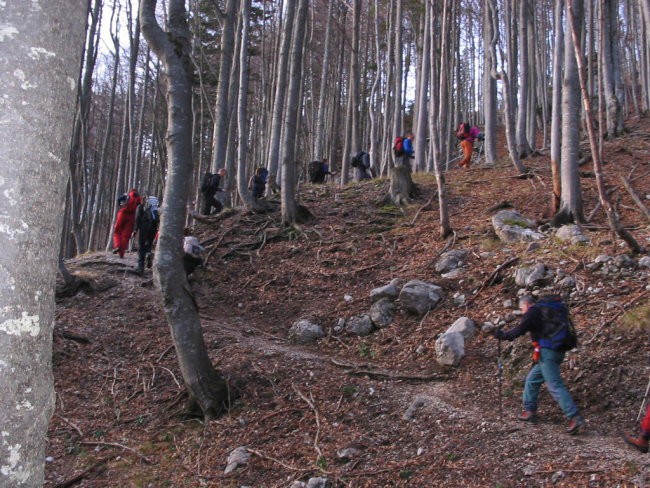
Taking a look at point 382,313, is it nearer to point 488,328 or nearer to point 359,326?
point 359,326

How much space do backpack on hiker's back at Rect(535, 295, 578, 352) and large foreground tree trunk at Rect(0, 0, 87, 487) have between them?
461 centimetres

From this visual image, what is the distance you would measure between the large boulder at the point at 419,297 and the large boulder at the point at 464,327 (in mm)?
760

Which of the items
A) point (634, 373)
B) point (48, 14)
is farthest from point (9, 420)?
point (634, 373)

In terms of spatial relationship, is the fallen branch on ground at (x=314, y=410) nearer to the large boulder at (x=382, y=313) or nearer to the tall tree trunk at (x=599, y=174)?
the large boulder at (x=382, y=313)

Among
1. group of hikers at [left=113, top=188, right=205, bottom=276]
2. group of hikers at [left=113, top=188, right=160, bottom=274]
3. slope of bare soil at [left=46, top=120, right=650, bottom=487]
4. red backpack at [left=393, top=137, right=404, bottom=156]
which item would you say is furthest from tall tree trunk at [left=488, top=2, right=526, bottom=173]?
group of hikers at [left=113, top=188, right=160, bottom=274]

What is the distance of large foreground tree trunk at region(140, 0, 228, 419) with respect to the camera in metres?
6.15

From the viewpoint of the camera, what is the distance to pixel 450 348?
21.6 feet

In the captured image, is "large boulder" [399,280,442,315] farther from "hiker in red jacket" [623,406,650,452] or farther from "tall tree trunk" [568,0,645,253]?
"hiker in red jacket" [623,406,650,452]

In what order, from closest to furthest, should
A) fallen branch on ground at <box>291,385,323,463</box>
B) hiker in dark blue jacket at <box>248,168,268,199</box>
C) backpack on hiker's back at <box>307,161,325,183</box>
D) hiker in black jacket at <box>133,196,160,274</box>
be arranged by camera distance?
1. fallen branch on ground at <box>291,385,323,463</box>
2. hiker in black jacket at <box>133,196,160,274</box>
3. hiker in dark blue jacket at <box>248,168,268,199</box>
4. backpack on hiker's back at <box>307,161,325,183</box>

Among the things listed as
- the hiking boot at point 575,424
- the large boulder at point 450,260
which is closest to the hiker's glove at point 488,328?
the large boulder at point 450,260

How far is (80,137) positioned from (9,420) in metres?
15.5

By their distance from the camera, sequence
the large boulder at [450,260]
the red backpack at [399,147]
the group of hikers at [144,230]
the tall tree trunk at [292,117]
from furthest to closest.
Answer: the red backpack at [399,147] < the tall tree trunk at [292,117] < the group of hikers at [144,230] < the large boulder at [450,260]

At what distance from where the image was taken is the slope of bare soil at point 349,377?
16.0ft

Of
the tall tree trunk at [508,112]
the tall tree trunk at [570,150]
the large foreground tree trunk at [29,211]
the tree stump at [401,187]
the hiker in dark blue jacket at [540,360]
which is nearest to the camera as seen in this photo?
the large foreground tree trunk at [29,211]
